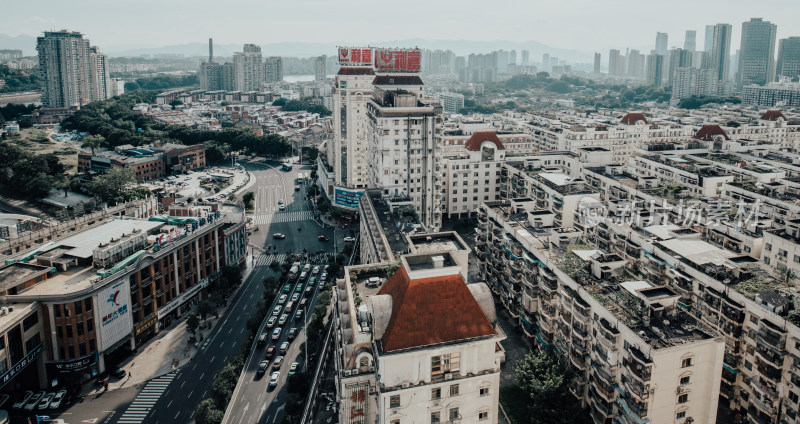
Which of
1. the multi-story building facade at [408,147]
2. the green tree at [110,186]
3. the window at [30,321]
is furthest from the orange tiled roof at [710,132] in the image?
the window at [30,321]

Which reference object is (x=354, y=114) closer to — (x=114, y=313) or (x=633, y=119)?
(x=114, y=313)

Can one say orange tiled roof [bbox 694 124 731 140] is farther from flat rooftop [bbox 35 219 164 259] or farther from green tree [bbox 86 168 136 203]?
green tree [bbox 86 168 136 203]

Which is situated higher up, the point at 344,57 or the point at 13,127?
the point at 344,57

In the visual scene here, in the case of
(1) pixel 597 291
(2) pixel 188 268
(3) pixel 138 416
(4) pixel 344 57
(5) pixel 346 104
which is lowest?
(3) pixel 138 416

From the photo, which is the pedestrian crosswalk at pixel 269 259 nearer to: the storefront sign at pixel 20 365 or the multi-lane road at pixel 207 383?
the multi-lane road at pixel 207 383

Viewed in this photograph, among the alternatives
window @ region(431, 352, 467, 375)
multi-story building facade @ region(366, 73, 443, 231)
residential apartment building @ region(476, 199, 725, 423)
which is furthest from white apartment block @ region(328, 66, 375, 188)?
window @ region(431, 352, 467, 375)

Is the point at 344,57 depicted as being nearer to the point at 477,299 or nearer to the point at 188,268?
the point at 188,268

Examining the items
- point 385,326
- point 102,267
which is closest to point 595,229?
point 385,326
